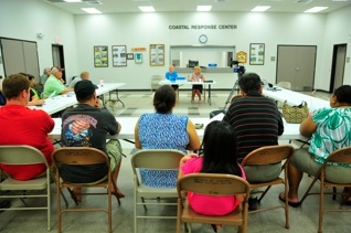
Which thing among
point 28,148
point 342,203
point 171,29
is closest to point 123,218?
point 28,148

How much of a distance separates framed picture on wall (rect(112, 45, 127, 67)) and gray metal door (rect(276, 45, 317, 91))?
650 cm

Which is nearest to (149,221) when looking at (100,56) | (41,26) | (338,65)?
(41,26)

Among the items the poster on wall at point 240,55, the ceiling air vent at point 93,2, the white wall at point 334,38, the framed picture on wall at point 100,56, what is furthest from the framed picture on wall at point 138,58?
the white wall at point 334,38

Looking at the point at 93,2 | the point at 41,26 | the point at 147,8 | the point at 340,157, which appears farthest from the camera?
the point at 147,8

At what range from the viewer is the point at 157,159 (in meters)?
1.94

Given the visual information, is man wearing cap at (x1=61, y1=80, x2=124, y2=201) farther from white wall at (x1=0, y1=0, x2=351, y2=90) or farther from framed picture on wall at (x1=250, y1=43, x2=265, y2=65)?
framed picture on wall at (x1=250, y1=43, x2=265, y2=65)

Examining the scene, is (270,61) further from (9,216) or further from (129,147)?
(9,216)

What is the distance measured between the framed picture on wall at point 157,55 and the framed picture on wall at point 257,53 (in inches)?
147

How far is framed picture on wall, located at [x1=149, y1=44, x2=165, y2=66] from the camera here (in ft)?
38.3

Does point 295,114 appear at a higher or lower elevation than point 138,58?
lower

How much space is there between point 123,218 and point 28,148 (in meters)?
0.99

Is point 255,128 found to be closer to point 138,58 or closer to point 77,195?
point 77,195

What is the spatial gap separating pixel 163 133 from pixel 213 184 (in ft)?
2.20

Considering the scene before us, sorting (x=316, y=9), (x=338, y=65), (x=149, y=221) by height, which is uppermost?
(x=316, y=9)
